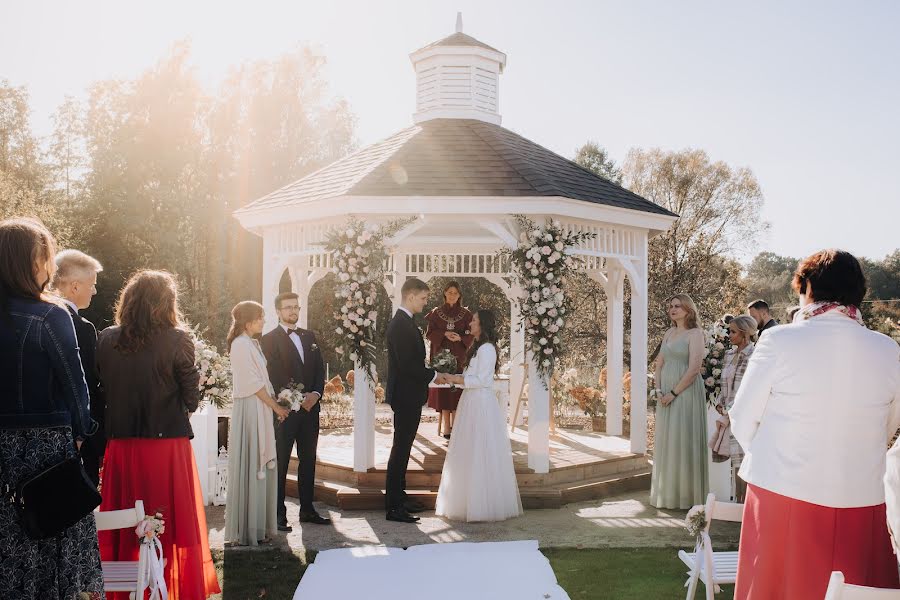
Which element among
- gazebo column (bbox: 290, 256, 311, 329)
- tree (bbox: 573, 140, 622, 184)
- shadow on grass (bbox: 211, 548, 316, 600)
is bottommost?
shadow on grass (bbox: 211, 548, 316, 600)

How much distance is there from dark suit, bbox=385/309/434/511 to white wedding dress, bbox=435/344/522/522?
1.52ft

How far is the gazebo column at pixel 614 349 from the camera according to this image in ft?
40.9

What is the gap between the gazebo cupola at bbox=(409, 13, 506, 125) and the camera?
1259 centimetres

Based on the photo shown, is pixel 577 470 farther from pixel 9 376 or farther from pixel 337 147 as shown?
pixel 337 147

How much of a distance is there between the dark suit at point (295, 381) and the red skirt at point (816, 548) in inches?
196

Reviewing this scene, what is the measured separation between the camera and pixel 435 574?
6242 mm

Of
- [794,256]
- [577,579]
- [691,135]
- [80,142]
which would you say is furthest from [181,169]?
[794,256]

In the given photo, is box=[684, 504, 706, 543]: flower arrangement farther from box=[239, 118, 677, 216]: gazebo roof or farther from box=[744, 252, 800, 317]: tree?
box=[744, 252, 800, 317]: tree

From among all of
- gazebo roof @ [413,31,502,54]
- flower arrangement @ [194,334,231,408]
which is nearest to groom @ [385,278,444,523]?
flower arrangement @ [194,334,231,408]

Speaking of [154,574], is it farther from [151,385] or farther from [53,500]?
[151,385]

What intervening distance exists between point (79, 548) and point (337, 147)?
102 feet

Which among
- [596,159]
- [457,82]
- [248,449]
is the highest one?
[596,159]

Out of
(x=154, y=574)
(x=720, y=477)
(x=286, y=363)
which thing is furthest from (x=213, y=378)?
(x=720, y=477)

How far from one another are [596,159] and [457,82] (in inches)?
947
